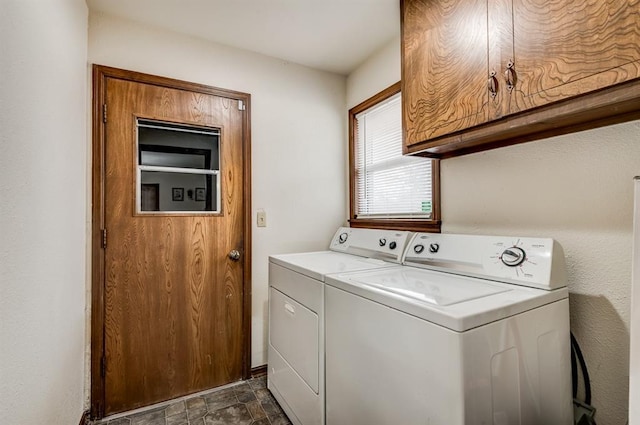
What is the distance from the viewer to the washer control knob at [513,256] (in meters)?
→ 1.19

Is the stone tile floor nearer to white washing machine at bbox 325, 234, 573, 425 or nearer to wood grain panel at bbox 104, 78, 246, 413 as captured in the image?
wood grain panel at bbox 104, 78, 246, 413

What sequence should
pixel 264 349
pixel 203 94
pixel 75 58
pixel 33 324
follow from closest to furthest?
pixel 33 324 < pixel 75 58 < pixel 203 94 < pixel 264 349

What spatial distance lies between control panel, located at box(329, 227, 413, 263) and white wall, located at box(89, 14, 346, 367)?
241 millimetres

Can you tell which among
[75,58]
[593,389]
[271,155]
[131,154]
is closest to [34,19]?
[75,58]

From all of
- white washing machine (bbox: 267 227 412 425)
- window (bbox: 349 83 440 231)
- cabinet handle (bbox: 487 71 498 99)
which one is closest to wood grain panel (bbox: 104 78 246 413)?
white washing machine (bbox: 267 227 412 425)

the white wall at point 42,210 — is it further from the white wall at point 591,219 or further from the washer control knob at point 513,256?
the white wall at point 591,219

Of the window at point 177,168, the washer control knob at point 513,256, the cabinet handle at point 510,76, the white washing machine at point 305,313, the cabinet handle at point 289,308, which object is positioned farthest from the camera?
the window at point 177,168

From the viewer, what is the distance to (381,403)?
3.46 feet

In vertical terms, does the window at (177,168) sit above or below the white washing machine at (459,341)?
above

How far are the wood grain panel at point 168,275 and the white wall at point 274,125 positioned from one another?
0.47 ft

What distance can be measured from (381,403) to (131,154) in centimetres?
187

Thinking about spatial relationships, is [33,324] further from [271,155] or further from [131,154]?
[271,155]

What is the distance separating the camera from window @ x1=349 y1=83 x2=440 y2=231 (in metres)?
1.91

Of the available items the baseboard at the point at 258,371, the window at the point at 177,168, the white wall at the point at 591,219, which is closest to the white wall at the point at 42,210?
the window at the point at 177,168
